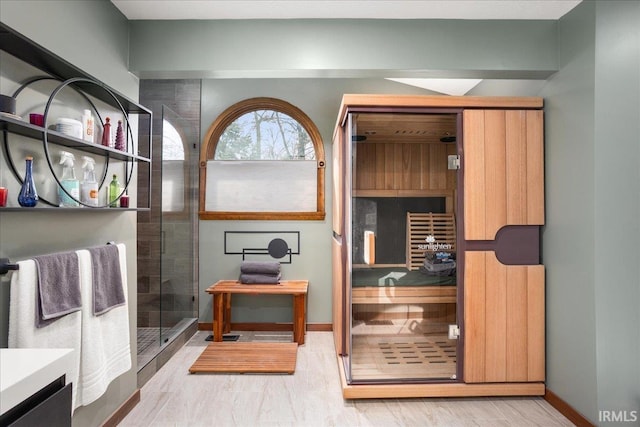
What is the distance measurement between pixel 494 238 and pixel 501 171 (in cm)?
44

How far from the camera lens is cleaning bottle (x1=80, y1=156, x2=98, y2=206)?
69.2 inches

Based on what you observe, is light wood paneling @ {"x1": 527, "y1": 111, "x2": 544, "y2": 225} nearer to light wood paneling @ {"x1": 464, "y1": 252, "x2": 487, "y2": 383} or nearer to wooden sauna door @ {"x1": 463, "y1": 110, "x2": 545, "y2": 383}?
wooden sauna door @ {"x1": 463, "y1": 110, "x2": 545, "y2": 383}

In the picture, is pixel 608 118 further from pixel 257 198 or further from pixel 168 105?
pixel 168 105

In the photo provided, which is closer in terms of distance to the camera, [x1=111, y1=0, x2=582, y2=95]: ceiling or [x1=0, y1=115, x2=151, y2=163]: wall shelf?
[x1=0, y1=115, x2=151, y2=163]: wall shelf

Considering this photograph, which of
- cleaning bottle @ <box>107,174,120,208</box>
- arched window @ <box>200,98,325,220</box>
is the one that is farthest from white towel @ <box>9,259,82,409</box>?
arched window @ <box>200,98,325,220</box>

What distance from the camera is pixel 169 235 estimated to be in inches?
135

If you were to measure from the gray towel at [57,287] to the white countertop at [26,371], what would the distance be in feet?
1.11

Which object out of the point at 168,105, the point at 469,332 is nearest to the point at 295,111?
the point at 168,105

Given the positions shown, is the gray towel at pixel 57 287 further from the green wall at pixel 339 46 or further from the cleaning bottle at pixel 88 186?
the green wall at pixel 339 46

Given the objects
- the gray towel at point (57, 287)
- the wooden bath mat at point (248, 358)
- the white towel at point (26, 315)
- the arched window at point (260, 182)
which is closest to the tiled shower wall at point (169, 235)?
the arched window at point (260, 182)

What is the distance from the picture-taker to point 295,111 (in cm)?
394

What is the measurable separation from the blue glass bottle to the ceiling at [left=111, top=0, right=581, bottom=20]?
126cm

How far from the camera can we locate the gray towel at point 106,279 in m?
1.79

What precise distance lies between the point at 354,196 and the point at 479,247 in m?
0.89
